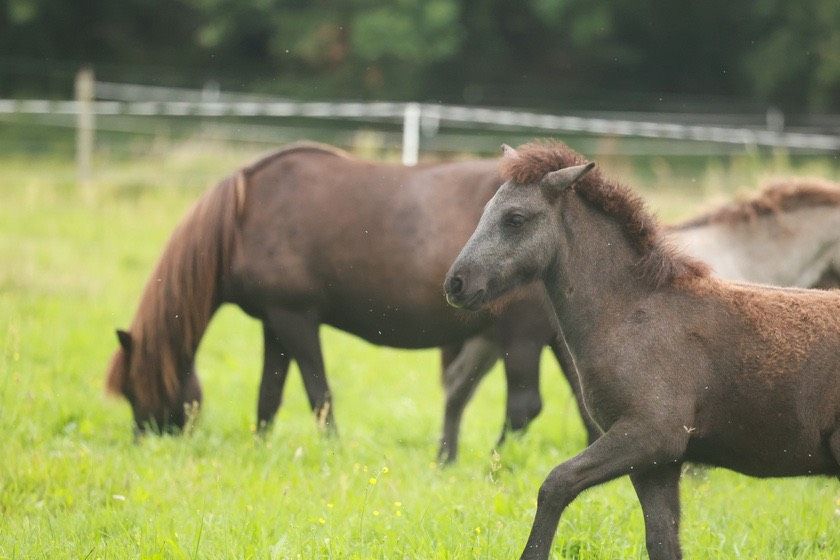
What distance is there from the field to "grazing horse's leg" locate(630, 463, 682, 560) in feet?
1.13

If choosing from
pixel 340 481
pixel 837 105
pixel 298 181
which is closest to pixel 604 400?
pixel 340 481

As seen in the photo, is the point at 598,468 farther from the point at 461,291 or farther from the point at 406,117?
the point at 406,117

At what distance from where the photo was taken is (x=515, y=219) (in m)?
4.56

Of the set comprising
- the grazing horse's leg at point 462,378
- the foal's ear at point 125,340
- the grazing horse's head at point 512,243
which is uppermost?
the grazing horse's head at point 512,243

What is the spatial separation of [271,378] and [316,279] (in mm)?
738

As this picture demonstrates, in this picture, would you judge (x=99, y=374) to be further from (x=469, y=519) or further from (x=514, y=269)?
(x=514, y=269)

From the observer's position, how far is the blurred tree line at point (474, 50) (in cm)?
2797

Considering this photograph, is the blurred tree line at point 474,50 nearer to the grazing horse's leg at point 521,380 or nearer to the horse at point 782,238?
the horse at point 782,238

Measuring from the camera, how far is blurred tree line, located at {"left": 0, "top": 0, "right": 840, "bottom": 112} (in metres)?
28.0

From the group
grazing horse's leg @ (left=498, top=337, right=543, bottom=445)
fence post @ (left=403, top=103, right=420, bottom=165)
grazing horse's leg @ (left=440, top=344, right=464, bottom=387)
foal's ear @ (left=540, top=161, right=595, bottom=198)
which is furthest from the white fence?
foal's ear @ (left=540, top=161, right=595, bottom=198)

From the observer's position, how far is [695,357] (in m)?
4.46

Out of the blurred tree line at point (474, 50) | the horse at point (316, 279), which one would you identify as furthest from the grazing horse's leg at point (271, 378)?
the blurred tree line at point (474, 50)

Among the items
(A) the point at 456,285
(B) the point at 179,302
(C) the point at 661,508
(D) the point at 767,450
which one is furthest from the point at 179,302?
(D) the point at 767,450

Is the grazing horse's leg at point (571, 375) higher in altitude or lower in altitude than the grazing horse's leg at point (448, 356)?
higher
